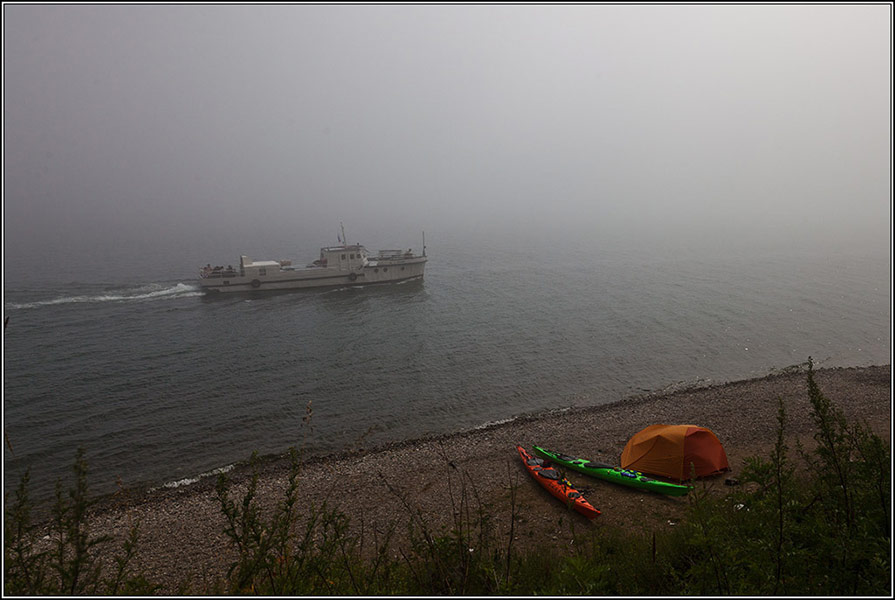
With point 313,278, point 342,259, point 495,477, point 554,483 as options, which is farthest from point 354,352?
point 342,259

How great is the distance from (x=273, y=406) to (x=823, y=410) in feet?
74.1

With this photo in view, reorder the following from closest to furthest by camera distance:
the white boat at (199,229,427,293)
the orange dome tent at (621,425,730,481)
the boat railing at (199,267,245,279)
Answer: the orange dome tent at (621,425,730,481), the boat railing at (199,267,245,279), the white boat at (199,229,427,293)

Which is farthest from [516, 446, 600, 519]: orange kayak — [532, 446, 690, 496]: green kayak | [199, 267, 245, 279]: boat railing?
[199, 267, 245, 279]: boat railing

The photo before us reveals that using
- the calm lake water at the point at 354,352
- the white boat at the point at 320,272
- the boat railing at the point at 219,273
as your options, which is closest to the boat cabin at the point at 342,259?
the white boat at the point at 320,272

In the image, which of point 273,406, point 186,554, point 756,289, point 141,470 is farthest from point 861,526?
point 756,289

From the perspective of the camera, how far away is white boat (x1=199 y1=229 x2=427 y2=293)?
48.7 m

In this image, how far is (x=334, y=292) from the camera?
165 feet

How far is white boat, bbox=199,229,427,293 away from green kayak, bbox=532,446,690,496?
3957 centimetres

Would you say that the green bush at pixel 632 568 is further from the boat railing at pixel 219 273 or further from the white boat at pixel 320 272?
the boat railing at pixel 219 273

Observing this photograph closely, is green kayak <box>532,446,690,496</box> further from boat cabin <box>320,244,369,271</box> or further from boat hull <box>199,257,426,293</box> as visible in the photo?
boat cabin <box>320,244,369,271</box>

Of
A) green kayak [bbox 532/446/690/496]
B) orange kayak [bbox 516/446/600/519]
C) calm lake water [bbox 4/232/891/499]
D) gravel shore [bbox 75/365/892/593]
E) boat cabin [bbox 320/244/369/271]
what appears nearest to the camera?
gravel shore [bbox 75/365/892/593]

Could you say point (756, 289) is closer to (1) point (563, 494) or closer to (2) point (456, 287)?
(2) point (456, 287)

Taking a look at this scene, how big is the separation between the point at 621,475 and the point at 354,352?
2028cm

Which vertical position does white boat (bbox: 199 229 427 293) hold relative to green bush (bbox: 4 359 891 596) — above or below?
above
